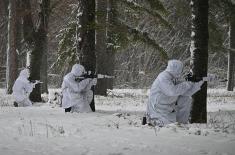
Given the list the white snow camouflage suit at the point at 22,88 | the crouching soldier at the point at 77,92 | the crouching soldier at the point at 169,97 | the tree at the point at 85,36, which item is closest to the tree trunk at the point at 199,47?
the crouching soldier at the point at 169,97

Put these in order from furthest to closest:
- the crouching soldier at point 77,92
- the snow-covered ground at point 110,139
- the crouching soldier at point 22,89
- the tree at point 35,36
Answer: the tree at point 35,36
the crouching soldier at point 22,89
the crouching soldier at point 77,92
the snow-covered ground at point 110,139

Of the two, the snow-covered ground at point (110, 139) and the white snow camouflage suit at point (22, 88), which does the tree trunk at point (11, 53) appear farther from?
the snow-covered ground at point (110, 139)

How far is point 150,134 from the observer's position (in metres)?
8.98

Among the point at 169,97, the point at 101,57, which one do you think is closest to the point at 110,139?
the point at 169,97

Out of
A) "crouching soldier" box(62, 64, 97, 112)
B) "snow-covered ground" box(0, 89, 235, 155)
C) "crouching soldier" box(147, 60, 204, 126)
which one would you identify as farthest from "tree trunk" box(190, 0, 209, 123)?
"crouching soldier" box(62, 64, 97, 112)

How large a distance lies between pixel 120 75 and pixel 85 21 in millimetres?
33236

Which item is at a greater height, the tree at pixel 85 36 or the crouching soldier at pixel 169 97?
the tree at pixel 85 36

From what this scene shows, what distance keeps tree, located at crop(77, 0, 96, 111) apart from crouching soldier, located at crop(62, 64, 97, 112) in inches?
14.6

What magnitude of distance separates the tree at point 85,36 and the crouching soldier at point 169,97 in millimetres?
3999

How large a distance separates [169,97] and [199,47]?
5.98 feet

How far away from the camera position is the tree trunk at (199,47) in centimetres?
1170

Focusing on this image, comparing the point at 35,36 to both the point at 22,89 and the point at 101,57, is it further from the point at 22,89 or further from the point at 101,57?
the point at 101,57

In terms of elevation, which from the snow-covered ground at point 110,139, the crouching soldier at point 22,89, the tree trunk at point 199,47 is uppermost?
the tree trunk at point 199,47

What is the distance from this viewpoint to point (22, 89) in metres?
18.6
